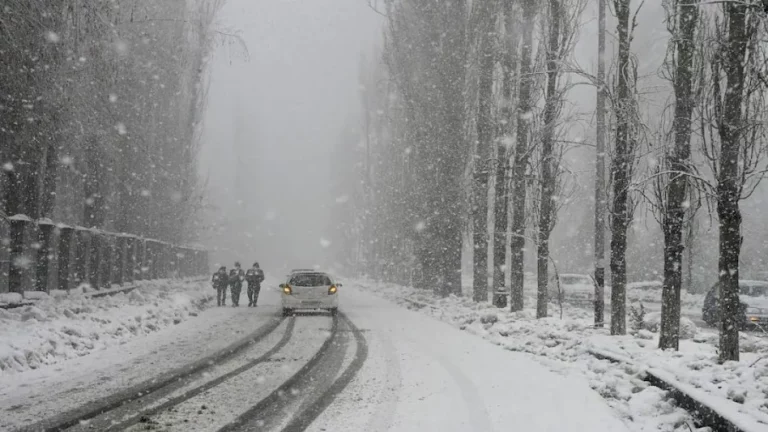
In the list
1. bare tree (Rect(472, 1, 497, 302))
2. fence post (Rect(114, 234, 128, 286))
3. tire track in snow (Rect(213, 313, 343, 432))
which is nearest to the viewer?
tire track in snow (Rect(213, 313, 343, 432))

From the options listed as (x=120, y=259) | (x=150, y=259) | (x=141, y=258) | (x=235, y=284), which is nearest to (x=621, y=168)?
(x=120, y=259)

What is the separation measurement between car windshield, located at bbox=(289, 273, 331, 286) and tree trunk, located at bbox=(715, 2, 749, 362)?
16.0 metres

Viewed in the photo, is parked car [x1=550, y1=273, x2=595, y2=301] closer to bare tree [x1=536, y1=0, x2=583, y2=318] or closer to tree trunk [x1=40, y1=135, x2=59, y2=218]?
bare tree [x1=536, y1=0, x2=583, y2=318]

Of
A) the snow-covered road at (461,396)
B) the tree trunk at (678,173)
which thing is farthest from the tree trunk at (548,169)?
the tree trunk at (678,173)

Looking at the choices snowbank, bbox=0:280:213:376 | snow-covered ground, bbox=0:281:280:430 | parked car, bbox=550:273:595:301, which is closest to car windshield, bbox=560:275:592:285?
parked car, bbox=550:273:595:301

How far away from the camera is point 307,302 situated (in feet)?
75.7

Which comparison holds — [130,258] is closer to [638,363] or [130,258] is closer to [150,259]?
[150,259]

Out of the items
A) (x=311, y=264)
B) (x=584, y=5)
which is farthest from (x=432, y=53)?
(x=311, y=264)

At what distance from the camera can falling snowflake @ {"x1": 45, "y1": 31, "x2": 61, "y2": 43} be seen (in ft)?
34.5

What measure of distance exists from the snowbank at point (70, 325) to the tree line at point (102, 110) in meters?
Answer: 2.53

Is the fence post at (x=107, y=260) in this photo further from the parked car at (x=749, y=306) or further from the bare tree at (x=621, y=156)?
the parked car at (x=749, y=306)

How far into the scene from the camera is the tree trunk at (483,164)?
23.2 metres

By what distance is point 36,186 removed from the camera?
49.2ft

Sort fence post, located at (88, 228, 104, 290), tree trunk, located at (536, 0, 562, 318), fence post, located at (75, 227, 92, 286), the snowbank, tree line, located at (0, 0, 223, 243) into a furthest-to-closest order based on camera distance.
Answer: fence post, located at (88, 228, 104, 290) → fence post, located at (75, 227, 92, 286) → tree trunk, located at (536, 0, 562, 318) → tree line, located at (0, 0, 223, 243) → the snowbank
